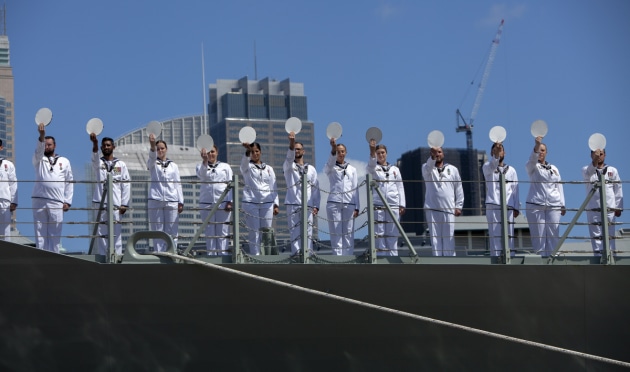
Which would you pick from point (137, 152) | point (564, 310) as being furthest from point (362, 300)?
point (137, 152)

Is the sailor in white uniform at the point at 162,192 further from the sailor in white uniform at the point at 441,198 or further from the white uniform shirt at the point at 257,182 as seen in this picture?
the sailor in white uniform at the point at 441,198

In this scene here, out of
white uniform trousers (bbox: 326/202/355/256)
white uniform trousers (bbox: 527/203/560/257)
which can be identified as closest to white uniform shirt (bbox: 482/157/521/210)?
white uniform trousers (bbox: 527/203/560/257)

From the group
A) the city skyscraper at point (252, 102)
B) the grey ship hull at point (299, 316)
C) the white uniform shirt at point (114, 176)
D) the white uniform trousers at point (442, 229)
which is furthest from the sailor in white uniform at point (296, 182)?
the city skyscraper at point (252, 102)

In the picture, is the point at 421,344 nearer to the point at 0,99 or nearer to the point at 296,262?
the point at 296,262

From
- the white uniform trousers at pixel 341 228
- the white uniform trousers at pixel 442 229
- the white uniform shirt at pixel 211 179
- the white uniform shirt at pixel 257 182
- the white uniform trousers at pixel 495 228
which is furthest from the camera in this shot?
the white uniform shirt at pixel 211 179

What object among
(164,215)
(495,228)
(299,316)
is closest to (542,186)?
(495,228)

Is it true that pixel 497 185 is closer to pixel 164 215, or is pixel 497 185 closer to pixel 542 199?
pixel 542 199

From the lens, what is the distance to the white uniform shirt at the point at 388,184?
13914 mm

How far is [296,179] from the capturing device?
45.8ft

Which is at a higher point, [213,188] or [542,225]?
[213,188]

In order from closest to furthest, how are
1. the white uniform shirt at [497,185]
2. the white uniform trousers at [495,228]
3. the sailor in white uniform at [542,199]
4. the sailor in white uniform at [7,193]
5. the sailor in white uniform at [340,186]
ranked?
the sailor in white uniform at [7,193] → the white uniform trousers at [495,228] → the sailor in white uniform at [542,199] → the white uniform shirt at [497,185] → the sailor in white uniform at [340,186]

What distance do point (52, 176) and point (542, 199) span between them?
684cm

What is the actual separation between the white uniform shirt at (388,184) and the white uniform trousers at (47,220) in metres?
4.35

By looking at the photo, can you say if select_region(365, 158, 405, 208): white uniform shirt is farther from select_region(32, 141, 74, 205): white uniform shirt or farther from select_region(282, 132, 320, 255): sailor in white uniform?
select_region(32, 141, 74, 205): white uniform shirt
